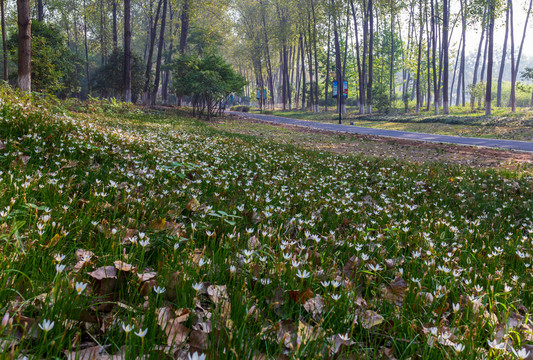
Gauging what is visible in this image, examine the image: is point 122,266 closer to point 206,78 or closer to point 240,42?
point 206,78

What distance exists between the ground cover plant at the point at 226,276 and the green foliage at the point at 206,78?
19041 mm

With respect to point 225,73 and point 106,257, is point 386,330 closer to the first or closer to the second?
point 106,257

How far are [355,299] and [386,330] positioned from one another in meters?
0.22

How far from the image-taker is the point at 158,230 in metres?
2.44

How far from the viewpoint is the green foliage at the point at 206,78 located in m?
22.6

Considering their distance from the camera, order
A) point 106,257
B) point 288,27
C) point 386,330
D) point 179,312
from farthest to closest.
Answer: point 288,27 < point 106,257 < point 386,330 < point 179,312

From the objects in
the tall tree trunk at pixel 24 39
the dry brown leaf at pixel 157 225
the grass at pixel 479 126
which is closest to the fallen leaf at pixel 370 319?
the dry brown leaf at pixel 157 225

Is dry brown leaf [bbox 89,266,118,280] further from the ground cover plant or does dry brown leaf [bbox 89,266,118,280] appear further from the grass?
the grass

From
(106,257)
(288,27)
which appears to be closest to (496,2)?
(288,27)

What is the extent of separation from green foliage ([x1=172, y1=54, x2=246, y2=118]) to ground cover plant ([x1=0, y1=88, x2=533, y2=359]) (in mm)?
19041

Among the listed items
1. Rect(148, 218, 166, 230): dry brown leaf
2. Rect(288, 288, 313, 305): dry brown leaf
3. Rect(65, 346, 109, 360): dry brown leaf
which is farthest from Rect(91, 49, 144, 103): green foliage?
Rect(65, 346, 109, 360): dry brown leaf

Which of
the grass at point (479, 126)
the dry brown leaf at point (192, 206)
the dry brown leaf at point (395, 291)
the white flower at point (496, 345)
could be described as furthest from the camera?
the grass at point (479, 126)

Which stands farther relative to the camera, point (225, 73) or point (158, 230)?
point (225, 73)

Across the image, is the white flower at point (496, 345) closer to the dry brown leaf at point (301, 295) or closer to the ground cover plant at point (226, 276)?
the ground cover plant at point (226, 276)
